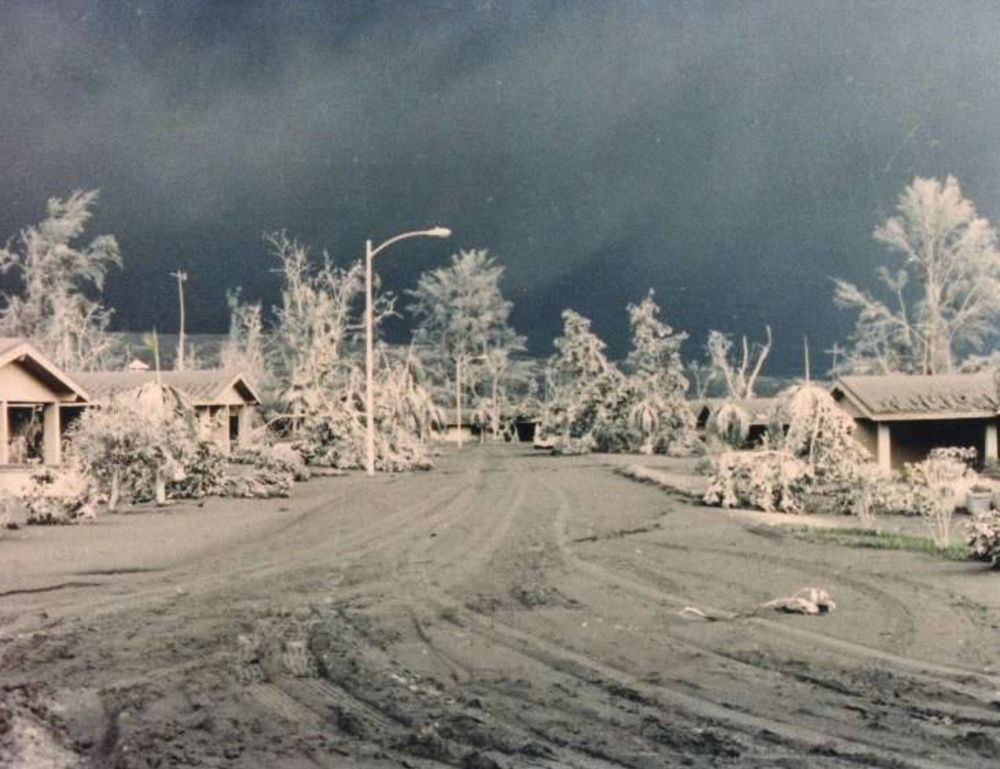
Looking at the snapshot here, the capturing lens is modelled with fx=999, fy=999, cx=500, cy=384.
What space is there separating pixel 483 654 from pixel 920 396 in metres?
29.0

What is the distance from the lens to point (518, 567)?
45.4 feet

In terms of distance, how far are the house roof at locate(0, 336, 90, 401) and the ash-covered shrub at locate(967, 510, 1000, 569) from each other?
23416 millimetres

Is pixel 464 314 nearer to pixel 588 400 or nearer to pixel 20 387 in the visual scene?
pixel 588 400

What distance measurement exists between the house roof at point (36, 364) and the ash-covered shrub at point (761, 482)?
1843 cm

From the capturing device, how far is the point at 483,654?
8.56 meters

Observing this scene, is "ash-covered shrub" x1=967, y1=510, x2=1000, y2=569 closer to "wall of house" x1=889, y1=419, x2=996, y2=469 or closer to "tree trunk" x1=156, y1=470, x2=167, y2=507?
"tree trunk" x1=156, y1=470, x2=167, y2=507

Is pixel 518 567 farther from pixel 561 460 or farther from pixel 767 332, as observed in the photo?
pixel 767 332

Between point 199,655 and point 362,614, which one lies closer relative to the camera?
point 199,655

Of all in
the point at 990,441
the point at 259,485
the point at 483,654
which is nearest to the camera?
the point at 483,654

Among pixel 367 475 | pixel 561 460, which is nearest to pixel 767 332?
pixel 561 460

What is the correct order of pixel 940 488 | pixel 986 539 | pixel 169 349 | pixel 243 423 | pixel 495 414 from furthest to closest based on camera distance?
pixel 169 349, pixel 495 414, pixel 243 423, pixel 940 488, pixel 986 539

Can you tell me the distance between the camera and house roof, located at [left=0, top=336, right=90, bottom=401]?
26812 mm

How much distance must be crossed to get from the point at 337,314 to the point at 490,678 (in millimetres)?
39504

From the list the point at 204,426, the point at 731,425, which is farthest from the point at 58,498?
the point at 731,425
